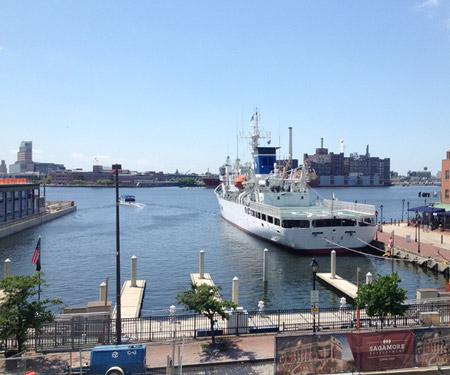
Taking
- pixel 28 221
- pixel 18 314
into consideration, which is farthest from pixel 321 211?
pixel 28 221

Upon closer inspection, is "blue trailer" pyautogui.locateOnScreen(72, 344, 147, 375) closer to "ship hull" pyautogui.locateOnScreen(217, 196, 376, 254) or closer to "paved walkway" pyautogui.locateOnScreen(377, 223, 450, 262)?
"ship hull" pyautogui.locateOnScreen(217, 196, 376, 254)

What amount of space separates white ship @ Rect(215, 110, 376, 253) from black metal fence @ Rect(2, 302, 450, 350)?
23182 mm

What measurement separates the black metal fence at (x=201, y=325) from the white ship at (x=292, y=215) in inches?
913

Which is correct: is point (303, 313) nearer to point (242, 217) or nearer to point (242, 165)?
point (242, 217)

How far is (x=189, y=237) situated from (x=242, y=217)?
8860 millimetres

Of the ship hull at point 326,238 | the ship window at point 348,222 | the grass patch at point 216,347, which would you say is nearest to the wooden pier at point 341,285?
the ship hull at point 326,238

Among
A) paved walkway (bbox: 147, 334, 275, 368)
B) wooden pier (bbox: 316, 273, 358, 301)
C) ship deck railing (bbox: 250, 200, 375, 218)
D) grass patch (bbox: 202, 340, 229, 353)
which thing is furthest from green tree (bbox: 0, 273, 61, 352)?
ship deck railing (bbox: 250, 200, 375, 218)

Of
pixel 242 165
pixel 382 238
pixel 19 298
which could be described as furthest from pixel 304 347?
pixel 242 165

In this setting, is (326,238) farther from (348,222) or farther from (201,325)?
(201,325)

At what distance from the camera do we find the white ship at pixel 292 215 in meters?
44.2

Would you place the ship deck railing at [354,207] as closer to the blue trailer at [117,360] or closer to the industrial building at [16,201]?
the blue trailer at [117,360]

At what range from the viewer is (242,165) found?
108938 millimetres

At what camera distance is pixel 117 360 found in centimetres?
1342

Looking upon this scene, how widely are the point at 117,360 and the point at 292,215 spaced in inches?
1336
